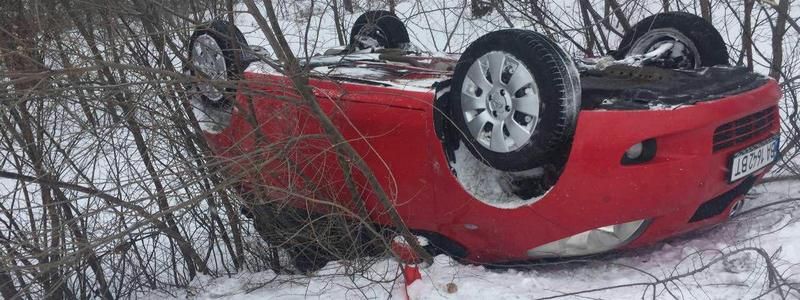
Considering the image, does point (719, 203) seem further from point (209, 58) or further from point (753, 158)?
point (209, 58)

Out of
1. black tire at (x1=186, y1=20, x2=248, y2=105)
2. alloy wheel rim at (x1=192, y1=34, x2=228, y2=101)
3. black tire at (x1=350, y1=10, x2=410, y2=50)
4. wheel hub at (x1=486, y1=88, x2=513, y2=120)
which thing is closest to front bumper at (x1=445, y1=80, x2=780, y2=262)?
wheel hub at (x1=486, y1=88, x2=513, y2=120)

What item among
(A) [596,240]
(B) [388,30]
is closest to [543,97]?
(A) [596,240]

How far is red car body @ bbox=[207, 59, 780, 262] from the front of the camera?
2.88m

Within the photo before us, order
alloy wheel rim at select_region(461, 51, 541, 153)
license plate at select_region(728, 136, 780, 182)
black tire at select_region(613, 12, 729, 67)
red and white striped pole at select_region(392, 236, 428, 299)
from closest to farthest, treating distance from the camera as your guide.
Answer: alloy wheel rim at select_region(461, 51, 541, 153) → license plate at select_region(728, 136, 780, 182) → red and white striped pole at select_region(392, 236, 428, 299) → black tire at select_region(613, 12, 729, 67)

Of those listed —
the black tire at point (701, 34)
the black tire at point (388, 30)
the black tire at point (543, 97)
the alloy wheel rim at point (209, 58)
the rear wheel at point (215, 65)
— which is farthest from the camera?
the black tire at point (388, 30)

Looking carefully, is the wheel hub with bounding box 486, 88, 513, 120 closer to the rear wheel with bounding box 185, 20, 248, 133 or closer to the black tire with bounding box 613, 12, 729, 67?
the black tire with bounding box 613, 12, 729, 67

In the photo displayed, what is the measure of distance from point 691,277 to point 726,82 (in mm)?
918

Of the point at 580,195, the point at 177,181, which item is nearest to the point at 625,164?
the point at 580,195

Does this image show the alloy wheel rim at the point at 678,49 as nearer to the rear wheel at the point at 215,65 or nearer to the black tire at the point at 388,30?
the black tire at the point at 388,30

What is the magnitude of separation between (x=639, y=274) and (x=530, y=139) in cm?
80

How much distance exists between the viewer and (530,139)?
2.96m

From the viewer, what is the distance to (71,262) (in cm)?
356

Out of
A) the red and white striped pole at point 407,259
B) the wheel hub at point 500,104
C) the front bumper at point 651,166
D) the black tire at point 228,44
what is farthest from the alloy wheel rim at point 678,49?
the black tire at point 228,44

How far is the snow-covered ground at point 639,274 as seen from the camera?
2.92m
